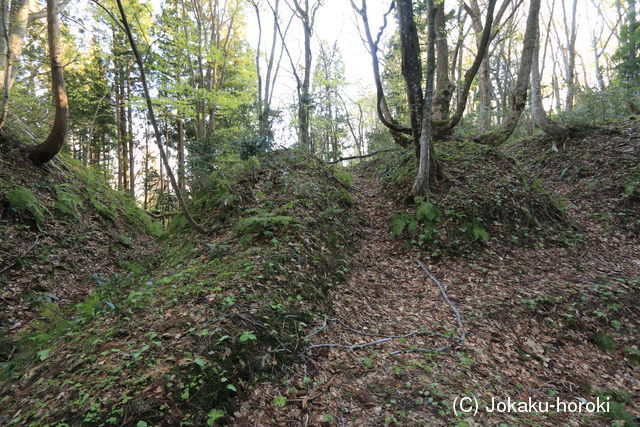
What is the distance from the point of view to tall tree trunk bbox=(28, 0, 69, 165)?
21.3 ft

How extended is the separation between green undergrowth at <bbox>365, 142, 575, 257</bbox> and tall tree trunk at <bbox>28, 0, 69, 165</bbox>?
29.2 feet

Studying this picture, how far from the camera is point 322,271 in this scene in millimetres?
5332

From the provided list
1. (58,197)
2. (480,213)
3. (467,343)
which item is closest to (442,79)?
(480,213)

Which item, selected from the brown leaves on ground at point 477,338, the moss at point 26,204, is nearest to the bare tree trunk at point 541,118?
the brown leaves on ground at point 477,338

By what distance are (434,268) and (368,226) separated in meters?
2.31

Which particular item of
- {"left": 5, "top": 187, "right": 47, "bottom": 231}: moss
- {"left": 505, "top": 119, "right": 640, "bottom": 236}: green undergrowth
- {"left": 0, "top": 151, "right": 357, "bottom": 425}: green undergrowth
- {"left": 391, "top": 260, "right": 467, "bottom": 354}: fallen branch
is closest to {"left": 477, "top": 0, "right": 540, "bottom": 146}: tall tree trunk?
{"left": 505, "top": 119, "right": 640, "bottom": 236}: green undergrowth

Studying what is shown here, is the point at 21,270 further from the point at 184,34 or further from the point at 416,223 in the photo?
the point at 184,34

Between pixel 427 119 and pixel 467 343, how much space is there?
534 centimetres

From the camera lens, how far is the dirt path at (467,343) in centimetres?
309

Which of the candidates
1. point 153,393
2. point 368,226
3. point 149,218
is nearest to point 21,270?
point 153,393

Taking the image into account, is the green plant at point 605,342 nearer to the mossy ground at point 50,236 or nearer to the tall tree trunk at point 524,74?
the tall tree trunk at point 524,74

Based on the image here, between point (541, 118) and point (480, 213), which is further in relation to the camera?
point (541, 118)

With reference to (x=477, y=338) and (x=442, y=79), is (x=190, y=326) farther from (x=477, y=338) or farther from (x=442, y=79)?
(x=442, y=79)

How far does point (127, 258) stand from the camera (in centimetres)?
735
